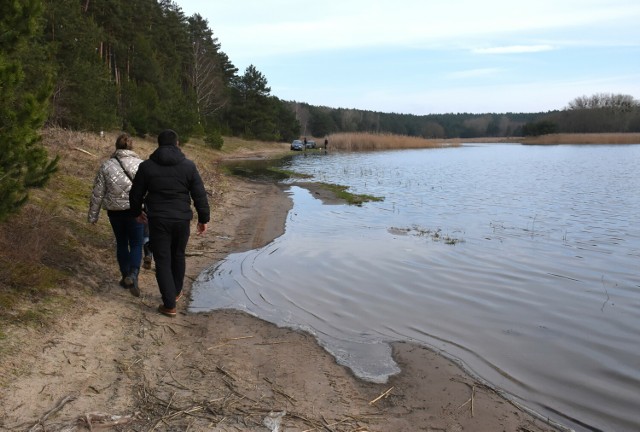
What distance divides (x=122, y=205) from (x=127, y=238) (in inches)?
17.0

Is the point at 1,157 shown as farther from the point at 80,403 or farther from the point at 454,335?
the point at 454,335

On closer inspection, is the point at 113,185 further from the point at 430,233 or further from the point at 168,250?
the point at 430,233

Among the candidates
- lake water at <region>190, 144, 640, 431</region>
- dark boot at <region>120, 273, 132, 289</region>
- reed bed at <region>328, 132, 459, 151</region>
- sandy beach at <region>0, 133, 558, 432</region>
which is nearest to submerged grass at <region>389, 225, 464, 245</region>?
lake water at <region>190, 144, 640, 431</region>

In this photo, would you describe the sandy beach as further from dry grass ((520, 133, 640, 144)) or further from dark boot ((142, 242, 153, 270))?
dry grass ((520, 133, 640, 144))

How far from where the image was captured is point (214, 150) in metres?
42.6

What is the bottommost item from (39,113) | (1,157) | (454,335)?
(454,335)

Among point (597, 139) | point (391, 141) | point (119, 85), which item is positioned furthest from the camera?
point (597, 139)

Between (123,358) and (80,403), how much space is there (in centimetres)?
85

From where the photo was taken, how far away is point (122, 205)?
5789 millimetres

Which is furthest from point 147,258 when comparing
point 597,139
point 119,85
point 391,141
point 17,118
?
point 597,139

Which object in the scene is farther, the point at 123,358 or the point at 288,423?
the point at 123,358

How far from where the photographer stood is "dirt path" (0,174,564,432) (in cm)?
338

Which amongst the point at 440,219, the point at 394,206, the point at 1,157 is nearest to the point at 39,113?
the point at 1,157

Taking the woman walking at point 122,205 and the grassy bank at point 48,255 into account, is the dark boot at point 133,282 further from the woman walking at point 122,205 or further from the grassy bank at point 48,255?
the grassy bank at point 48,255
